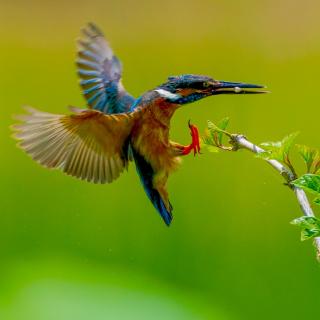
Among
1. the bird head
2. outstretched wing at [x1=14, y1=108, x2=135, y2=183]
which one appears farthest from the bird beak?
outstretched wing at [x1=14, y1=108, x2=135, y2=183]

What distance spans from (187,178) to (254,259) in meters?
0.21


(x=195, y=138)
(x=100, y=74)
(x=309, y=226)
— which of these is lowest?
(x=309, y=226)

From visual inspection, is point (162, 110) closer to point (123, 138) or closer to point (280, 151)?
point (123, 138)

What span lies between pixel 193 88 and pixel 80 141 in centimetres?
16

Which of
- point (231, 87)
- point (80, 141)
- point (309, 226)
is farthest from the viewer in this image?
point (80, 141)

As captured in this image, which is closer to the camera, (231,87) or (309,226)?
(309,226)

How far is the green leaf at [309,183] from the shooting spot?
521mm

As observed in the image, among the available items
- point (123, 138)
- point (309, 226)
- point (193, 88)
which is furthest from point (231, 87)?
point (309, 226)

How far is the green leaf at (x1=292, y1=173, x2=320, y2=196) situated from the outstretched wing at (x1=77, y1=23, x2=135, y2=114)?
50 centimetres

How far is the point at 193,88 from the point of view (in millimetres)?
807

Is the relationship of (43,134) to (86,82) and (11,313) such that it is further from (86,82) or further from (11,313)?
(11,313)

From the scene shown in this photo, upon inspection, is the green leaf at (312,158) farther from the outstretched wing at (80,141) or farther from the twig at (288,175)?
the outstretched wing at (80,141)

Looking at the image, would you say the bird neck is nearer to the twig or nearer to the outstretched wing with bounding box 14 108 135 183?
the outstretched wing with bounding box 14 108 135 183

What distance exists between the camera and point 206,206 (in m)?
1.59
